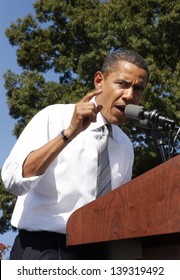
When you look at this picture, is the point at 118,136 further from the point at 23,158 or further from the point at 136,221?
the point at 136,221

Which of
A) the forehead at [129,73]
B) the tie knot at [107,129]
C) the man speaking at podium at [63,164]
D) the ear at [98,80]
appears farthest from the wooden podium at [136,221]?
the ear at [98,80]

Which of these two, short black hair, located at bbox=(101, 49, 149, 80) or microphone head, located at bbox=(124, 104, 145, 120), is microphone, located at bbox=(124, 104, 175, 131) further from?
short black hair, located at bbox=(101, 49, 149, 80)

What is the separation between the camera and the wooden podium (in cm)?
156

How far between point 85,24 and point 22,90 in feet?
8.34

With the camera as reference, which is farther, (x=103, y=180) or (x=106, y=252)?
(x=103, y=180)

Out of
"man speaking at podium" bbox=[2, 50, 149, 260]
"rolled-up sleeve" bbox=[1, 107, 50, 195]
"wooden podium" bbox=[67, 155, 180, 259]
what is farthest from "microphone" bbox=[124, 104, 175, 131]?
"wooden podium" bbox=[67, 155, 180, 259]

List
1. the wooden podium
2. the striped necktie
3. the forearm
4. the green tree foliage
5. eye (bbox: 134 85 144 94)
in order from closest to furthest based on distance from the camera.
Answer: the wooden podium → the forearm → the striped necktie → eye (bbox: 134 85 144 94) → the green tree foliage

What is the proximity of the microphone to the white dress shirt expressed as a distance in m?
0.30

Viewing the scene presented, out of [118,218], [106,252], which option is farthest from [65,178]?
[118,218]

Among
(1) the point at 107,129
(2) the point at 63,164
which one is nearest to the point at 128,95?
(1) the point at 107,129

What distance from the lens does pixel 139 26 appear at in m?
15.4

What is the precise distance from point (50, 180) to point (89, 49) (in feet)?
49.0

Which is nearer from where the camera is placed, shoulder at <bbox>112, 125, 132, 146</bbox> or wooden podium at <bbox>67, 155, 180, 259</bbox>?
wooden podium at <bbox>67, 155, 180, 259</bbox>
